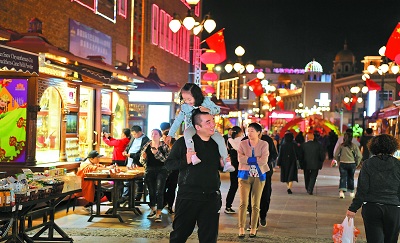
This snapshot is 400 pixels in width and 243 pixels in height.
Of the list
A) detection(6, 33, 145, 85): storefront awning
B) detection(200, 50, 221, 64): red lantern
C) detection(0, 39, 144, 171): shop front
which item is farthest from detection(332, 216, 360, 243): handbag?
detection(200, 50, 221, 64): red lantern

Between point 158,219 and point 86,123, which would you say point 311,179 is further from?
point 158,219

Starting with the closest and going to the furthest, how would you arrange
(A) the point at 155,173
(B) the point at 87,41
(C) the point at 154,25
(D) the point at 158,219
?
1. (D) the point at 158,219
2. (A) the point at 155,173
3. (B) the point at 87,41
4. (C) the point at 154,25

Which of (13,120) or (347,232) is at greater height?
(13,120)

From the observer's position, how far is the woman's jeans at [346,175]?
60.4 ft

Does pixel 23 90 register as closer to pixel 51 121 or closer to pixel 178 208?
pixel 51 121

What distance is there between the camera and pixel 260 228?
1243 centimetres

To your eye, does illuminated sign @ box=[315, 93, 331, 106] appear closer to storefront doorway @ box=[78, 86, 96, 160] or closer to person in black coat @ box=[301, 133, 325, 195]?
person in black coat @ box=[301, 133, 325, 195]

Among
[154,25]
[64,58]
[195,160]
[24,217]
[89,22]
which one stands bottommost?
[24,217]

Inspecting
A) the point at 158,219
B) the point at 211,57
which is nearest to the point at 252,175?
the point at 158,219

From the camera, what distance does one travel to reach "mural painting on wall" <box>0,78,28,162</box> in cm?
1384

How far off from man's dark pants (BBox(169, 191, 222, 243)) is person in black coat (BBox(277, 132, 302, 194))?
1241 cm

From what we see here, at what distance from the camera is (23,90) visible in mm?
13945

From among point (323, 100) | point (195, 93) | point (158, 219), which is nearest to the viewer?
point (195, 93)

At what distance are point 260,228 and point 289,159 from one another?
7.66 meters
